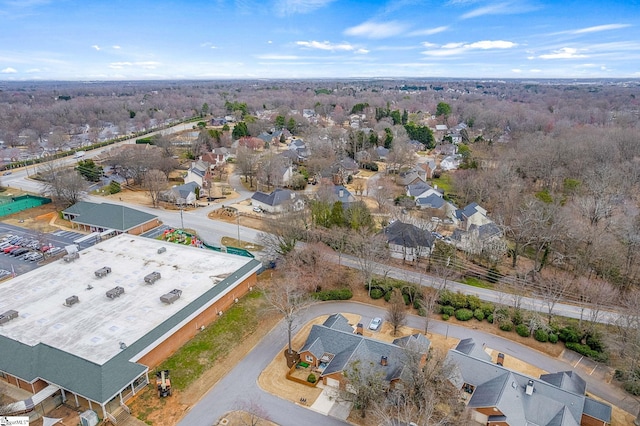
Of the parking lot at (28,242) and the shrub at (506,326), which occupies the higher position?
the parking lot at (28,242)

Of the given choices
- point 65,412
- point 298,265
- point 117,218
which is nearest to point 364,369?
point 298,265

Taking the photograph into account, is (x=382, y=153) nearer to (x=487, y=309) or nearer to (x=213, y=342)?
(x=487, y=309)

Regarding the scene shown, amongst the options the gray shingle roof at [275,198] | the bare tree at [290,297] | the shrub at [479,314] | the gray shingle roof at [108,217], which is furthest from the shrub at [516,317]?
the gray shingle roof at [108,217]

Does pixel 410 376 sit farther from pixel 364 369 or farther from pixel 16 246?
pixel 16 246

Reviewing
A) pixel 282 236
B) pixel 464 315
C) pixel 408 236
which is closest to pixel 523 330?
pixel 464 315

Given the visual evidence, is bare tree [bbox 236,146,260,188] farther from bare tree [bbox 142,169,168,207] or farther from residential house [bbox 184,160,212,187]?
bare tree [bbox 142,169,168,207]

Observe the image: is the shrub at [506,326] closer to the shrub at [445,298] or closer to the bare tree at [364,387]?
the shrub at [445,298]

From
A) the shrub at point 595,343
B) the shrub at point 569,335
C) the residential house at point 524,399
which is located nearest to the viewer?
the residential house at point 524,399
